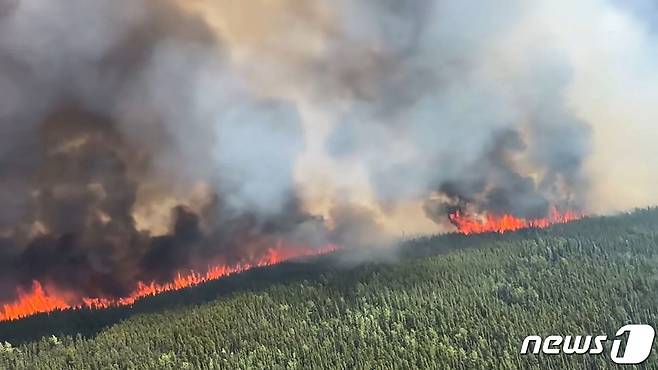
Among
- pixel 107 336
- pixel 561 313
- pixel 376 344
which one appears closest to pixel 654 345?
pixel 561 313

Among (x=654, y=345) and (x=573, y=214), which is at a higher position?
(x=573, y=214)

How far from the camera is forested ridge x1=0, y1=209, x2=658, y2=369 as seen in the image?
28.2 metres

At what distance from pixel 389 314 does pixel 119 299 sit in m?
13.5

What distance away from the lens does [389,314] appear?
1289 inches

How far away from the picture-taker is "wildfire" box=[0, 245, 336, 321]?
31595 mm

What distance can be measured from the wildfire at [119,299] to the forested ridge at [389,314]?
553 mm

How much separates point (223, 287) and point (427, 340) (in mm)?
11899

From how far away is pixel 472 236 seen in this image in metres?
41.3

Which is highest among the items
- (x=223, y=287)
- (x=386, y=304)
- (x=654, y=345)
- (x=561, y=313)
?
(x=223, y=287)

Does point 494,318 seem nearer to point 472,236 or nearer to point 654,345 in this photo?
point 654,345

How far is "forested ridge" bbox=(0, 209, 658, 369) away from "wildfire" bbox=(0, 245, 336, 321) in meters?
0.55

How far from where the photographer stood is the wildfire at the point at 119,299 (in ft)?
104

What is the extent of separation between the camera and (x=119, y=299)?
112 feet

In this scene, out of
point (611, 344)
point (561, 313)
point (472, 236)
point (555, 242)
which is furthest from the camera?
point (472, 236)
